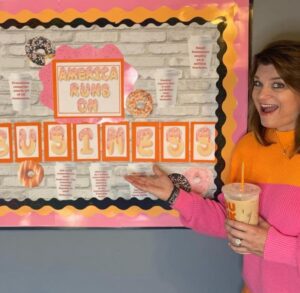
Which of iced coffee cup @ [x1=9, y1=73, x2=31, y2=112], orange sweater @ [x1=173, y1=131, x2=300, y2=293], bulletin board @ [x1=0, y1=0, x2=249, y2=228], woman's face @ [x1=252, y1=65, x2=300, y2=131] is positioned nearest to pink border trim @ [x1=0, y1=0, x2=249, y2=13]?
bulletin board @ [x1=0, y1=0, x2=249, y2=228]

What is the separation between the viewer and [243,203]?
3.47 feet

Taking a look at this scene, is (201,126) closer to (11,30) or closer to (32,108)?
(32,108)

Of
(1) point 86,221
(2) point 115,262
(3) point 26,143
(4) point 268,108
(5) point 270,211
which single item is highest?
(4) point 268,108

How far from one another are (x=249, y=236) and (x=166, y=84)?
0.56 metres

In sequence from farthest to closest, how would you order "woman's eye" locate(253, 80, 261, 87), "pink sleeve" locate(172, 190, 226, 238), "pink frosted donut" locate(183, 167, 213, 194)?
1. "pink frosted donut" locate(183, 167, 213, 194)
2. "pink sleeve" locate(172, 190, 226, 238)
3. "woman's eye" locate(253, 80, 261, 87)

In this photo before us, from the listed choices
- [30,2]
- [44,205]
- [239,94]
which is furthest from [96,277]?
[30,2]

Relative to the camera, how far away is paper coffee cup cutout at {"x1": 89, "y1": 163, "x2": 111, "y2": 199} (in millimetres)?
1397

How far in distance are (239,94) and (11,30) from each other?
0.78 m

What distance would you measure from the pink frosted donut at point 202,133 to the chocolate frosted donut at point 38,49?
21.6 inches

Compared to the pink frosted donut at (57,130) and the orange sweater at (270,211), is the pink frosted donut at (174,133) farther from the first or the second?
the pink frosted donut at (57,130)

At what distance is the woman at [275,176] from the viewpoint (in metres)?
1.08

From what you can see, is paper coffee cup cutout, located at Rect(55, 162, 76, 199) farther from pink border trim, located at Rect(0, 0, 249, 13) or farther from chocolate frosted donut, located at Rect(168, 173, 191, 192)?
pink border trim, located at Rect(0, 0, 249, 13)

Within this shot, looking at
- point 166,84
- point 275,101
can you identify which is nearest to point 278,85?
point 275,101

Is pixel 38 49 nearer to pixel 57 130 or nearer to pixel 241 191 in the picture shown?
pixel 57 130
